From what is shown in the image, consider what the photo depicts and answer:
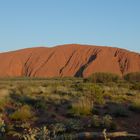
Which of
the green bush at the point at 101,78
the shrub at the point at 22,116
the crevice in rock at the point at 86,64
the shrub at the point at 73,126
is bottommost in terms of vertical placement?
the crevice in rock at the point at 86,64

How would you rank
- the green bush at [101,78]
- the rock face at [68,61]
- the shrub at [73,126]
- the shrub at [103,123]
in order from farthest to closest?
the rock face at [68,61], the green bush at [101,78], the shrub at [103,123], the shrub at [73,126]

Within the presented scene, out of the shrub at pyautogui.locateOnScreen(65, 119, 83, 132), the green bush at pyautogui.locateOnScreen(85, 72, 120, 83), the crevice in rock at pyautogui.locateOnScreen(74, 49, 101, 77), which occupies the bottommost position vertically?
the crevice in rock at pyautogui.locateOnScreen(74, 49, 101, 77)

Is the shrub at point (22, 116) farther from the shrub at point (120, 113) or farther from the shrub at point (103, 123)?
the shrub at point (120, 113)

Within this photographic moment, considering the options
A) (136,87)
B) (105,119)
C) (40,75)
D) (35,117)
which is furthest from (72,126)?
(40,75)

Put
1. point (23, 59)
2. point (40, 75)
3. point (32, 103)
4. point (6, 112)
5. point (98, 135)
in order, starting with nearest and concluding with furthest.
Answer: point (98, 135), point (6, 112), point (32, 103), point (40, 75), point (23, 59)

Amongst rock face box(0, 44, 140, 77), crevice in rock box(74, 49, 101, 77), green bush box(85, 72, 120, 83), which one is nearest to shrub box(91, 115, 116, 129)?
green bush box(85, 72, 120, 83)

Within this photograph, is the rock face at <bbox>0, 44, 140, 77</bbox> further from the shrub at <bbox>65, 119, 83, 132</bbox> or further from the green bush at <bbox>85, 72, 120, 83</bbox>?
the shrub at <bbox>65, 119, 83, 132</bbox>

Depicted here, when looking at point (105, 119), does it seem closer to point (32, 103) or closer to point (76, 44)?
point (32, 103)

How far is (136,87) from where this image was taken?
36094mm

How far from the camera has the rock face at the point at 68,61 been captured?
96.5 meters

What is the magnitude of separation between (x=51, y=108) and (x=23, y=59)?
9402cm

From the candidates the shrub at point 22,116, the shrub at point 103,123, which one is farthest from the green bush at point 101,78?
the shrub at point 103,123

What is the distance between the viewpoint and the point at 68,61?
10475 cm

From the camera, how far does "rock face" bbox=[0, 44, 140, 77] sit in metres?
96.5
